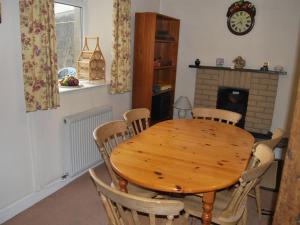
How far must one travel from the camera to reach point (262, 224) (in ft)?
7.55

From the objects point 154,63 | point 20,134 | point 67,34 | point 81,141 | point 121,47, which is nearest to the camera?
point 20,134

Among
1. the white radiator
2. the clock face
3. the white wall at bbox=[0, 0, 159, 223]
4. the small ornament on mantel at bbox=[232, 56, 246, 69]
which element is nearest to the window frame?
the white wall at bbox=[0, 0, 159, 223]

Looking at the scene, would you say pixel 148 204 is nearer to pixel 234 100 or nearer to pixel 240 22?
pixel 234 100

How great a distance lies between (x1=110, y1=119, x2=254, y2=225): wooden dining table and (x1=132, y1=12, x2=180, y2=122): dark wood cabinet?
1.36m

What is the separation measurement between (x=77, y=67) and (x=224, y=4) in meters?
2.48

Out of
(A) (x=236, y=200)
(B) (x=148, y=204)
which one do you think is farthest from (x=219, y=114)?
(B) (x=148, y=204)

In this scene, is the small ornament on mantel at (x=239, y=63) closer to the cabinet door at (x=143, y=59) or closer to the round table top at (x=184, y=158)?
the cabinet door at (x=143, y=59)

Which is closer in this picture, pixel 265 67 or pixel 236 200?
pixel 236 200

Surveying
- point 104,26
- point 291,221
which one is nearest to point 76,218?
point 291,221

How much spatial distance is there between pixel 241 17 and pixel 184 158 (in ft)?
10.2

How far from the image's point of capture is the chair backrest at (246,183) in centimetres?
146

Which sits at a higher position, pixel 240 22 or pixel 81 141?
pixel 240 22

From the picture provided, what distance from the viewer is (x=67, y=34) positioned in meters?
3.10

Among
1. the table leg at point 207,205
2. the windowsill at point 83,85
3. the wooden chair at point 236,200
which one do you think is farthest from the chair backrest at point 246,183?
the windowsill at point 83,85
